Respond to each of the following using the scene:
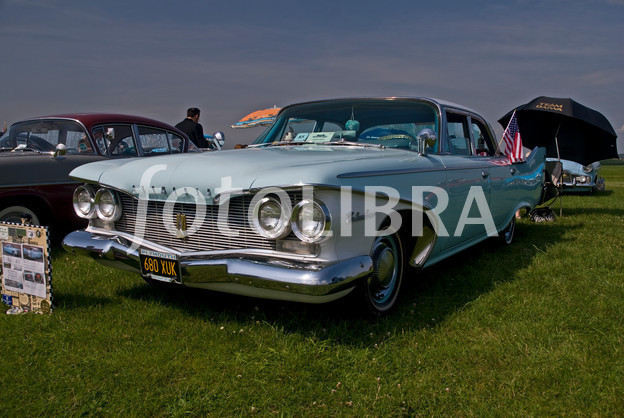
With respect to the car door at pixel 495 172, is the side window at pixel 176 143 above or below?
above

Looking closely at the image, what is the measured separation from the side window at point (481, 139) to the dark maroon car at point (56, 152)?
362cm

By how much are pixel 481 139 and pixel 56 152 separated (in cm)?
423

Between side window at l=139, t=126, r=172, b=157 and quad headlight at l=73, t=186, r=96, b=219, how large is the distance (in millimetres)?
2574

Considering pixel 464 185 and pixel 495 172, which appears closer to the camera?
pixel 464 185

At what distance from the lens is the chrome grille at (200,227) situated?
2766 millimetres

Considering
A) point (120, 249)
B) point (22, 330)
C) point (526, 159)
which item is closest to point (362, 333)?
point (120, 249)

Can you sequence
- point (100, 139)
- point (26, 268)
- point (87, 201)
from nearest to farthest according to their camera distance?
1. point (26, 268)
2. point (87, 201)
3. point (100, 139)

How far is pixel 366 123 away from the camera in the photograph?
13.2 ft

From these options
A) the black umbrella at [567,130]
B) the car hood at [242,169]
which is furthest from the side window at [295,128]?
the black umbrella at [567,130]

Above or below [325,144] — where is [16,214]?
below

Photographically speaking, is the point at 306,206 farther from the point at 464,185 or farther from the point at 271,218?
the point at 464,185

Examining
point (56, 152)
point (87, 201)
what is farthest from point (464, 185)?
point (56, 152)

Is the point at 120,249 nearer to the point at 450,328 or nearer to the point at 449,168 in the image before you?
the point at 450,328

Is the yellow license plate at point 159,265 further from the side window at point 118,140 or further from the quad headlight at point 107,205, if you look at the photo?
the side window at point 118,140
